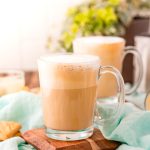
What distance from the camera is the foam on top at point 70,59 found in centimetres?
82

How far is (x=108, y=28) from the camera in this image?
1491 mm

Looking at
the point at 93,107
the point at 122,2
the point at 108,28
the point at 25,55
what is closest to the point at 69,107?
the point at 93,107

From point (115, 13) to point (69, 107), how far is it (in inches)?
30.3

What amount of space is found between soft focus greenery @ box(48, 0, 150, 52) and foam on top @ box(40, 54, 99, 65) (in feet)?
1.96

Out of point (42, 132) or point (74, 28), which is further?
point (74, 28)

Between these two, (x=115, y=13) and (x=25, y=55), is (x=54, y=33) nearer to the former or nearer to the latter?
(x=25, y=55)

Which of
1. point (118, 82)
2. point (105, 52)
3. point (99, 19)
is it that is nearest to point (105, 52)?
point (105, 52)

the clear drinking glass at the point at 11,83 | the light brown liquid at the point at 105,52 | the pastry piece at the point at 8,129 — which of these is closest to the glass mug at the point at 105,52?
the light brown liquid at the point at 105,52

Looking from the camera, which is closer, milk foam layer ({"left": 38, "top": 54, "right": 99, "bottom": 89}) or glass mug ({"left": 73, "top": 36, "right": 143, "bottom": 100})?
milk foam layer ({"left": 38, "top": 54, "right": 99, "bottom": 89})

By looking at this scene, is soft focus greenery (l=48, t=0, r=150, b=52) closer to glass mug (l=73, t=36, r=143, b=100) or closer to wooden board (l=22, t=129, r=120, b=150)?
glass mug (l=73, t=36, r=143, b=100)

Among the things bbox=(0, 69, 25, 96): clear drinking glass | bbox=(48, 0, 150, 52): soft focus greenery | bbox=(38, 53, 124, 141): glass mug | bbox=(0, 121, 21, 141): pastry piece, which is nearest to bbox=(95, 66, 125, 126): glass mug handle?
bbox=(38, 53, 124, 141): glass mug

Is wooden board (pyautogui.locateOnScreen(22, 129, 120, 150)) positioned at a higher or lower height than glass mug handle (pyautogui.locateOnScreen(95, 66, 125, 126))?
lower

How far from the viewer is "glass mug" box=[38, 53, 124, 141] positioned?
2.70 ft

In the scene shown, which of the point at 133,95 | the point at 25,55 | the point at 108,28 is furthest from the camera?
the point at 25,55
